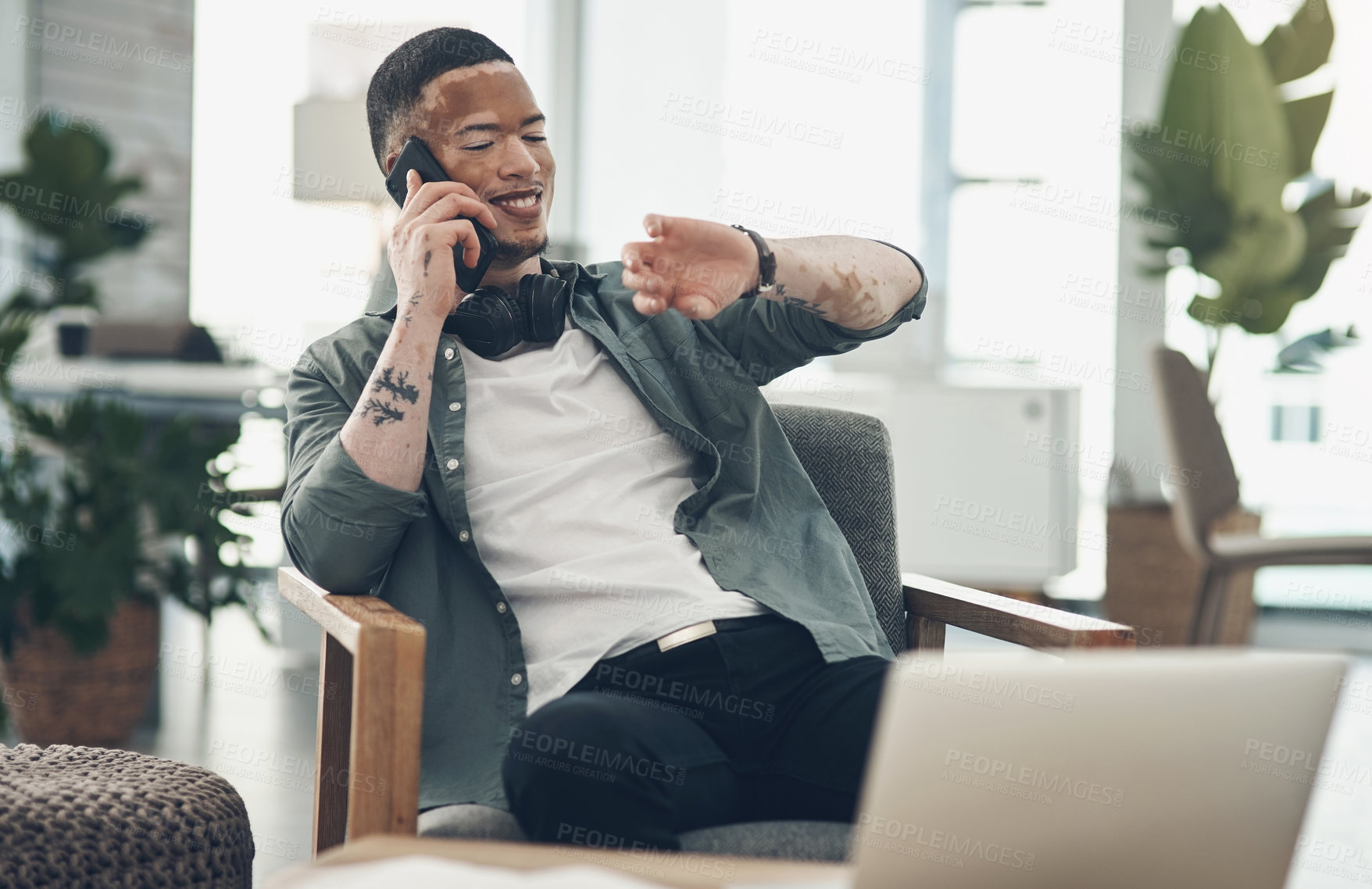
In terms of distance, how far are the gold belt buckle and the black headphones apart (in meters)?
0.44

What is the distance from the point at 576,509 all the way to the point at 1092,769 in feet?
2.64

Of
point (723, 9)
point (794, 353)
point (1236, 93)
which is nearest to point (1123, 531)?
point (1236, 93)

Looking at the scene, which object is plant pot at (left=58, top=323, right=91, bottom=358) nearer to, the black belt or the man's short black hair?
the man's short black hair

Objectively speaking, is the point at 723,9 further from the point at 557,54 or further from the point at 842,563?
the point at 842,563

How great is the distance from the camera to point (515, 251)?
4.96ft

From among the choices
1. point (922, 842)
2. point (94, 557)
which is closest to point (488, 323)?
point (922, 842)

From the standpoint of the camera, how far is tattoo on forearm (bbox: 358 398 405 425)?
1.27 m

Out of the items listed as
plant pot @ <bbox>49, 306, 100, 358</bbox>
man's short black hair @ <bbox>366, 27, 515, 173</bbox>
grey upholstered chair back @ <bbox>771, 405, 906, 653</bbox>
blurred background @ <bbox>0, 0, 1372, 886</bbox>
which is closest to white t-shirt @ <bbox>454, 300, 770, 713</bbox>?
grey upholstered chair back @ <bbox>771, 405, 906, 653</bbox>

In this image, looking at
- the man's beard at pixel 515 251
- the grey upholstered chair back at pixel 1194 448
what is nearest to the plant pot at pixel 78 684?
the man's beard at pixel 515 251

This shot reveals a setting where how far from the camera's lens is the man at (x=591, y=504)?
1.17m

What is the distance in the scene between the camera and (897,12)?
437 centimetres

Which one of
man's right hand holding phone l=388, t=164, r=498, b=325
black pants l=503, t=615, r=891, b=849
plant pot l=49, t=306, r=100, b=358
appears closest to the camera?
black pants l=503, t=615, r=891, b=849

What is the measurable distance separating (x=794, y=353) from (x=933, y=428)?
8.26ft

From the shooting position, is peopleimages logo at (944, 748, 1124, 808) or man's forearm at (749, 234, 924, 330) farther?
man's forearm at (749, 234, 924, 330)
